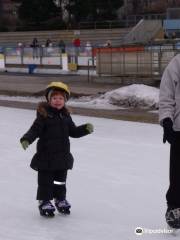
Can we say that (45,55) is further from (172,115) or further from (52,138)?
(172,115)

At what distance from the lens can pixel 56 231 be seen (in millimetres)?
4328

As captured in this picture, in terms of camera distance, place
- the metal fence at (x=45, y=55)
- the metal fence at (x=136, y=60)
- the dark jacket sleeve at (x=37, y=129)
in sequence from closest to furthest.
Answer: the dark jacket sleeve at (x=37, y=129) → the metal fence at (x=136, y=60) → the metal fence at (x=45, y=55)

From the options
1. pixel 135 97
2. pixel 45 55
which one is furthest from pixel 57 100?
pixel 45 55

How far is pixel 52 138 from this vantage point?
457 centimetres

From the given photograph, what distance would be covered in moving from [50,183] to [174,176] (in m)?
0.98

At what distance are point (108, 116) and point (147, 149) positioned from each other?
12.3ft

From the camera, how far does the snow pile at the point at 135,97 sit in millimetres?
12617

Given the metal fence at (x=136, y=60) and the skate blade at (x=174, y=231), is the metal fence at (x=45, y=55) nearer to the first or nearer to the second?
the metal fence at (x=136, y=60)

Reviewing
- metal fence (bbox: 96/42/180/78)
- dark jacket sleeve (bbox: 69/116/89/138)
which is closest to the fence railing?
metal fence (bbox: 96/42/180/78)

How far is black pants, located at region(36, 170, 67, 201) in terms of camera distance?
4617mm

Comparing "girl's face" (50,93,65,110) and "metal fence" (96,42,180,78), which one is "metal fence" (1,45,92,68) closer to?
"metal fence" (96,42,180,78)

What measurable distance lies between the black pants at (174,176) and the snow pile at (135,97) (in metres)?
8.30

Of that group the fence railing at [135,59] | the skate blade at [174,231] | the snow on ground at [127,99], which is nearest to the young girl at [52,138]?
the skate blade at [174,231]

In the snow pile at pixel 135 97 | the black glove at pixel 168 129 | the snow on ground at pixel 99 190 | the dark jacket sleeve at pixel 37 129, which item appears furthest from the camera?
the snow pile at pixel 135 97
